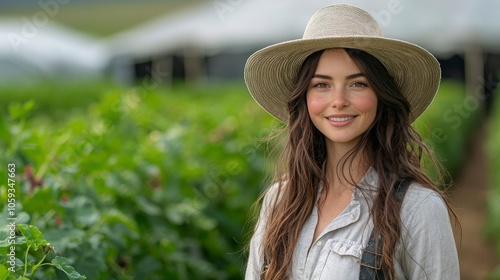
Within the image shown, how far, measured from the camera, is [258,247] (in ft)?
8.21

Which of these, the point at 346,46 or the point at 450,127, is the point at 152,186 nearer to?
the point at 346,46

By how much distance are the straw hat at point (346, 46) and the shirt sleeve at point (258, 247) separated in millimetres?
317

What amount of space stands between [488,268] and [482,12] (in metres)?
17.1

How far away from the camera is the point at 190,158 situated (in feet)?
15.4

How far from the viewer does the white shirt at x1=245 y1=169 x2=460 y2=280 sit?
2143mm

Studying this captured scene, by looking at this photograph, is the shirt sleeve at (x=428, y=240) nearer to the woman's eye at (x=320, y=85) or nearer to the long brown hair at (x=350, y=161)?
the long brown hair at (x=350, y=161)

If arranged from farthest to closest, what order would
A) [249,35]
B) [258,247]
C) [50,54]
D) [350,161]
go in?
[50,54] → [249,35] → [258,247] → [350,161]

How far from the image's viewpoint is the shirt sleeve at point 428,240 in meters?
2.14

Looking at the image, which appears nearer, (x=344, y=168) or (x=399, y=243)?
(x=399, y=243)

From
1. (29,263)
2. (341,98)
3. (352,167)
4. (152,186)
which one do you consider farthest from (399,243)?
(152,186)

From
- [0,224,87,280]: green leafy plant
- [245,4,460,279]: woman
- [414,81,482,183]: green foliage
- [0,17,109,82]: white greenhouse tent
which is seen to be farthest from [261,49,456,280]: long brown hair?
[0,17,109,82]: white greenhouse tent

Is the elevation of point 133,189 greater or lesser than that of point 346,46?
lesser

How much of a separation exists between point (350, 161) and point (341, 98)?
22 centimetres

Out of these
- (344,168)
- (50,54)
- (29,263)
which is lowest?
(29,263)
